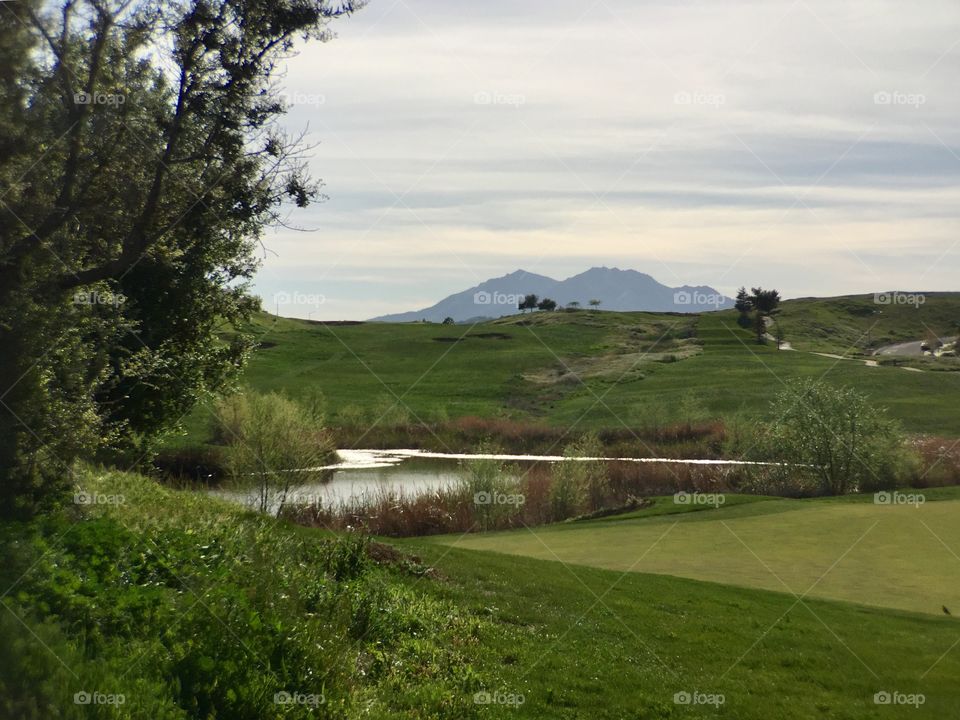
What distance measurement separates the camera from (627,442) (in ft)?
212

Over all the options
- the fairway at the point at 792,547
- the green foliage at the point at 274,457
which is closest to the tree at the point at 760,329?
the green foliage at the point at 274,457

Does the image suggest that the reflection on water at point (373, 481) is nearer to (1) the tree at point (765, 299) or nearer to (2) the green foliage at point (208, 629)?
(2) the green foliage at point (208, 629)

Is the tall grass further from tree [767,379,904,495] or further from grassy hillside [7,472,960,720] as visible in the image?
grassy hillside [7,472,960,720]

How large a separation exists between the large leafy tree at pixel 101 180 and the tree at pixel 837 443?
29450 mm

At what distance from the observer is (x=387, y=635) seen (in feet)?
42.4

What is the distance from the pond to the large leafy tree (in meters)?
17.3

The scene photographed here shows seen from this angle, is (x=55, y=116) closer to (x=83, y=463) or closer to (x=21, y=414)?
(x=21, y=414)

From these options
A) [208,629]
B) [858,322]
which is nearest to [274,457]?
[208,629]

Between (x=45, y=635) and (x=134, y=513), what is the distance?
8.29m

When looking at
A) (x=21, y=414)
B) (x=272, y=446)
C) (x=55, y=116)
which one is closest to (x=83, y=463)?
(x=21, y=414)

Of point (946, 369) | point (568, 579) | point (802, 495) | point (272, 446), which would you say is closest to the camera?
point (568, 579)

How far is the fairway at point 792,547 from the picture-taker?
19.4m

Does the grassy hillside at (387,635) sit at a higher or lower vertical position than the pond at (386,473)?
higher

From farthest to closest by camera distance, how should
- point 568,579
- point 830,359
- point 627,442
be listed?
point 830,359, point 627,442, point 568,579
